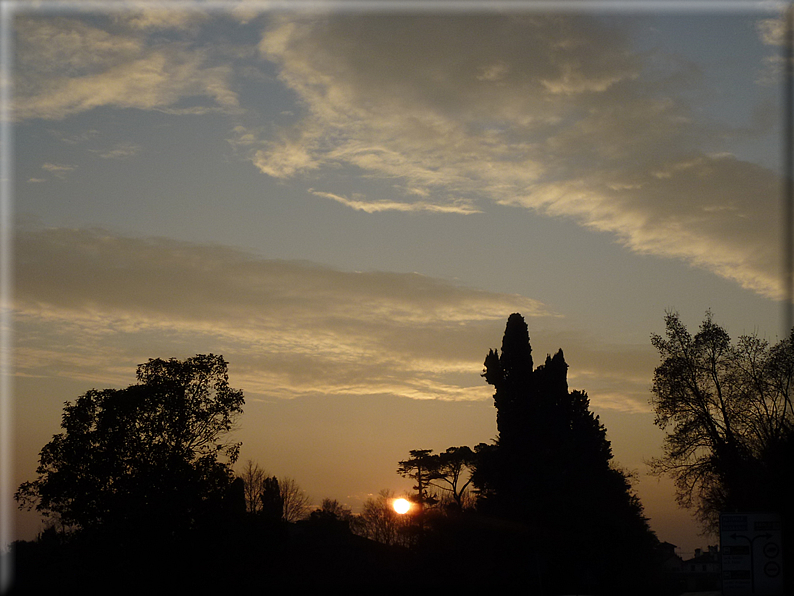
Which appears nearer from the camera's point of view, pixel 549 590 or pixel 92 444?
pixel 92 444

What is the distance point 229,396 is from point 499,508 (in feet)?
62.1

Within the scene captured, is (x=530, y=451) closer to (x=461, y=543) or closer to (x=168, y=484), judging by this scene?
(x=461, y=543)

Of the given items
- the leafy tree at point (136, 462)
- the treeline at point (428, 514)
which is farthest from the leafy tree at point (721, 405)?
the leafy tree at point (136, 462)

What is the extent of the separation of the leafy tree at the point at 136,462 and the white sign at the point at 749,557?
73.7 ft

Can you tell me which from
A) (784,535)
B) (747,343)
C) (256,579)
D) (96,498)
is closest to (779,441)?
(784,535)

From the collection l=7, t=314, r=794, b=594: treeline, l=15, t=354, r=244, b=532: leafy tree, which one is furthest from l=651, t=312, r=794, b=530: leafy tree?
l=15, t=354, r=244, b=532: leafy tree

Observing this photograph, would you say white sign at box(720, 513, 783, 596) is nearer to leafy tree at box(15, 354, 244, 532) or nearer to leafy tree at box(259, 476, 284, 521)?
leafy tree at box(15, 354, 244, 532)

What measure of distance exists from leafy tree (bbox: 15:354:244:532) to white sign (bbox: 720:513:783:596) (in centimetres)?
2247

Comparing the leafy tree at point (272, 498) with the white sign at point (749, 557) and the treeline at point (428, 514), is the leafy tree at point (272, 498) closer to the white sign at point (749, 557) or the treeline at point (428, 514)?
the treeline at point (428, 514)

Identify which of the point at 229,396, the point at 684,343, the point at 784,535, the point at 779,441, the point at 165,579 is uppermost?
the point at 684,343

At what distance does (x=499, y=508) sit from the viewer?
46312 millimetres

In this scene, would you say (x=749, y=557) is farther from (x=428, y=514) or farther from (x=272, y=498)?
(x=272, y=498)

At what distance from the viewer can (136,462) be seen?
3472cm

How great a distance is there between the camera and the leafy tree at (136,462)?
110 ft
